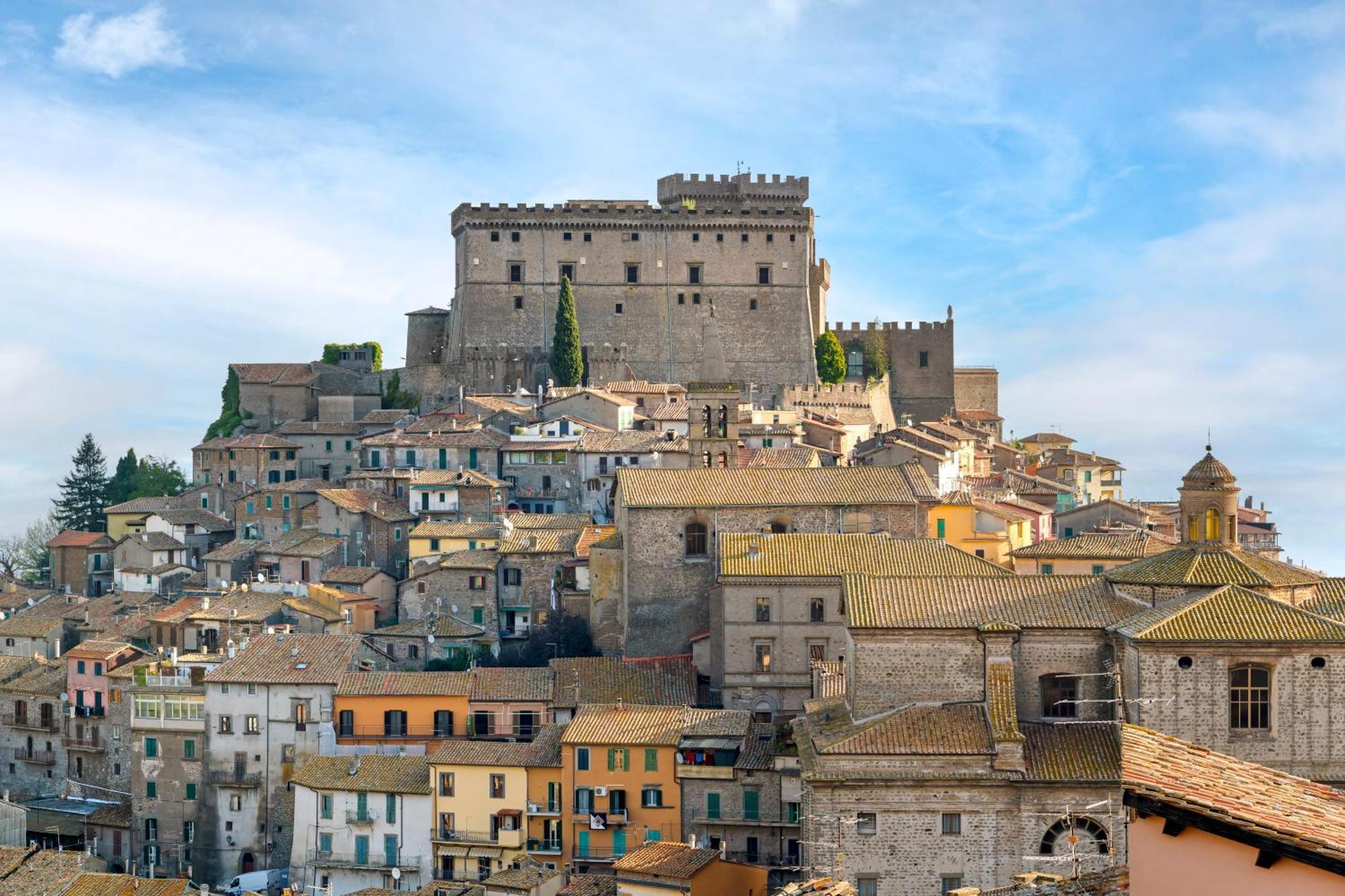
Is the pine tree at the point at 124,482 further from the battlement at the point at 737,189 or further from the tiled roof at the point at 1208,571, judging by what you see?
the tiled roof at the point at 1208,571

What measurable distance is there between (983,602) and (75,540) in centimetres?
4577

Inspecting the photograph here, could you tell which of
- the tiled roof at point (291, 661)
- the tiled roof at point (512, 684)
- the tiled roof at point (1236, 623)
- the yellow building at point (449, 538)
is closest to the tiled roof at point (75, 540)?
the yellow building at point (449, 538)

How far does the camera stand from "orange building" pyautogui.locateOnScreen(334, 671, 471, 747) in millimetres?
39875

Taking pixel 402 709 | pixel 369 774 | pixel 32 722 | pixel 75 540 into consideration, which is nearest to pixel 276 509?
pixel 75 540

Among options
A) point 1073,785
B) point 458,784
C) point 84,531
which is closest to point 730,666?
point 458,784

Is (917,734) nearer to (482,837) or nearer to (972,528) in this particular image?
Result: (482,837)

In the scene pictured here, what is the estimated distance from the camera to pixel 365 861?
122 ft

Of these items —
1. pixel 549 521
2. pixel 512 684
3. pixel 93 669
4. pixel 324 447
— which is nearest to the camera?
pixel 512 684

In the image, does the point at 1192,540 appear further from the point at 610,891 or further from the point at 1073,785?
the point at 610,891

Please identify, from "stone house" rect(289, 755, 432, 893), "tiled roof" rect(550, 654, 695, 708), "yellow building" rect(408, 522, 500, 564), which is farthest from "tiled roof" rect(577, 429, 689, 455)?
"stone house" rect(289, 755, 432, 893)

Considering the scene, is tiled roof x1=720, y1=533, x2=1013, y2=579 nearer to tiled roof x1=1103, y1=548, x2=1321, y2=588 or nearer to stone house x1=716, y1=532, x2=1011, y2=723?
stone house x1=716, y1=532, x2=1011, y2=723

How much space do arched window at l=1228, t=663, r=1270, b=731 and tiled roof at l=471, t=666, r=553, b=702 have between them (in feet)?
59.4

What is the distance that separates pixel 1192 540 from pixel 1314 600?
254 centimetres

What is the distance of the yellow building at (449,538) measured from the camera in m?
50.4
